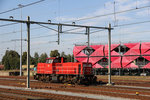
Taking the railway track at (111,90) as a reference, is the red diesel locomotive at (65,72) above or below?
above

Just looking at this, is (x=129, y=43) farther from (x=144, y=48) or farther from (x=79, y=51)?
(x=79, y=51)

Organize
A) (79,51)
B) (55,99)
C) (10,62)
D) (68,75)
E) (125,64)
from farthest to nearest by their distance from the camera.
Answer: (10,62), (79,51), (125,64), (68,75), (55,99)

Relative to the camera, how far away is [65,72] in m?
32.7

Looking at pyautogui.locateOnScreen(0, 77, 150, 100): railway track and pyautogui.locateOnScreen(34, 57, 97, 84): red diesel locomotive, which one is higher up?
pyautogui.locateOnScreen(34, 57, 97, 84): red diesel locomotive

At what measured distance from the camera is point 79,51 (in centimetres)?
8150

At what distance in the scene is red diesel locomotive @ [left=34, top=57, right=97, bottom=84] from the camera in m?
30.6

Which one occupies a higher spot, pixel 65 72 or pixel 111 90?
pixel 65 72

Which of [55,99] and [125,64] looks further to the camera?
[125,64]

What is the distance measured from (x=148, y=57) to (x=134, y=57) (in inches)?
180

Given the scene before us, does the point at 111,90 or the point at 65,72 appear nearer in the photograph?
the point at 111,90

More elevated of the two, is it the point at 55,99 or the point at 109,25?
the point at 109,25

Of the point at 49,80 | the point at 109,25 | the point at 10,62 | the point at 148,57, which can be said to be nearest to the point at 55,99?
the point at 109,25

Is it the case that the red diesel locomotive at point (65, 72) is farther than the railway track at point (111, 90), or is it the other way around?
the red diesel locomotive at point (65, 72)

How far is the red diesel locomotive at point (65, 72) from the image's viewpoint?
1204 inches
